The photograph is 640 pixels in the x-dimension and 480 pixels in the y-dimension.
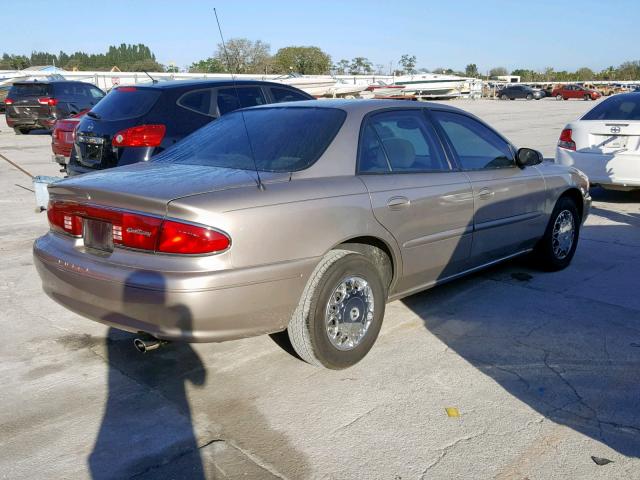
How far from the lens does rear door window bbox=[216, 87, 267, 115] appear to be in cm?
775

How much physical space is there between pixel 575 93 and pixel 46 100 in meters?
50.1

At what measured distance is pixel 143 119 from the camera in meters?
7.04

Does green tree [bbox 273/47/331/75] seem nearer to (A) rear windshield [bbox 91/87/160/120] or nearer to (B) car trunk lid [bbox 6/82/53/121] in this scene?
(B) car trunk lid [bbox 6/82/53/121]

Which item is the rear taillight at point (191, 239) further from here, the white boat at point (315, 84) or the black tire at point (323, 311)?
the white boat at point (315, 84)

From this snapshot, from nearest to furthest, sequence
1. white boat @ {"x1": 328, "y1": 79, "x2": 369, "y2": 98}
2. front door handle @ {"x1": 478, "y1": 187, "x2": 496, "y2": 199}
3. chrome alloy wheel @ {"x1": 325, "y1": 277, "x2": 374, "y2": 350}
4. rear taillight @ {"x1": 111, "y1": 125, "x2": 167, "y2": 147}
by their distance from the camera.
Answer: chrome alloy wheel @ {"x1": 325, "y1": 277, "x2": 374, "y2": 350} → front door handle @ {"x1": 478, "y1": 187, "x2": 496, "y2": 199} → rear taillight @ {"x1": 111, "y1": 125, "x2": 167, "y2": 147} → white boat @ {"x1": 328, "y1": 79, "x2": 369, "y2": 98}

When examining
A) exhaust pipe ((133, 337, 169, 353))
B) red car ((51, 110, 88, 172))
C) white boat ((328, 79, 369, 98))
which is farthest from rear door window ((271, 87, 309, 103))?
white boat ((328, 79, 369, 98))

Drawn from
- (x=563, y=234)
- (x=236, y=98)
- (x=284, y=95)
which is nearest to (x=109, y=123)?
(x=236, y=98)

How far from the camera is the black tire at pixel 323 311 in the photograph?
3.58 meters

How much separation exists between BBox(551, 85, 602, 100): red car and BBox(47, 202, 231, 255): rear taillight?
197 ft

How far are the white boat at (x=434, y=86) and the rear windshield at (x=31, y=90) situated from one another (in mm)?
36977

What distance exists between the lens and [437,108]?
15.9 ft

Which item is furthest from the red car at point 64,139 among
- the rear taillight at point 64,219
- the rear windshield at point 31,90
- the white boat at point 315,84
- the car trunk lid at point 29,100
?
the white boat at point 315,84

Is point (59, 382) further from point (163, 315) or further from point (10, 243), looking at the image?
point (10, 243)

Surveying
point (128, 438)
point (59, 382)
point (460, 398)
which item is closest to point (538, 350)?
point (460, 398)
